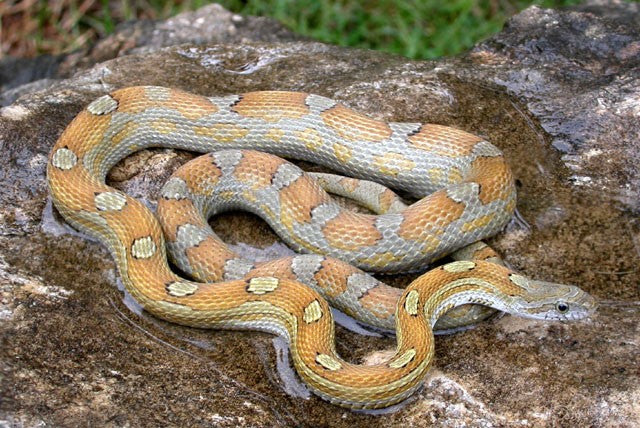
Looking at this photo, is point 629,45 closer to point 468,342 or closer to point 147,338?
point 468,342

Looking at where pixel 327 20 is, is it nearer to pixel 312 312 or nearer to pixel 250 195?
pixel 250 195

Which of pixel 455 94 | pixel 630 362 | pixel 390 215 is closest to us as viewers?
pixel 630 362

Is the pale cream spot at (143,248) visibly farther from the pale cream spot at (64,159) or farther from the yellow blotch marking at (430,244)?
the yellow blotch marking at (430,244)

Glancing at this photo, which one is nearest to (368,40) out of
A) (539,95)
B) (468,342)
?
(539,95)

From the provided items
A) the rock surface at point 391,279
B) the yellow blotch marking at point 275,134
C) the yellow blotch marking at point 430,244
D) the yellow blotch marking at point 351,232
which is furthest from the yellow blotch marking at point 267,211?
the yellow blotch marking at point 430,244

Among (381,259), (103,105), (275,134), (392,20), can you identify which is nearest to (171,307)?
(381,259)

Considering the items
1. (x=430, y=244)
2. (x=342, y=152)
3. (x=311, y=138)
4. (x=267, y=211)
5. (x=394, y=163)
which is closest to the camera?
(x=430, y=244)
